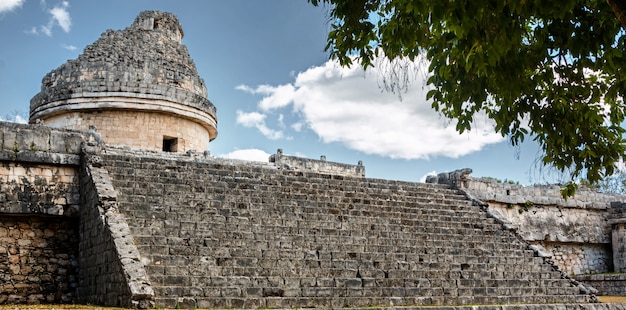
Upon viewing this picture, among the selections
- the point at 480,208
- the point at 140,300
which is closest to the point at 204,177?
the point at 140,300

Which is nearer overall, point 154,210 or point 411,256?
point 154,210

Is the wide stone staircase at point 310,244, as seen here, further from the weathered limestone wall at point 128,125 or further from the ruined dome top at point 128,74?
the ruined dome top at point 128,74

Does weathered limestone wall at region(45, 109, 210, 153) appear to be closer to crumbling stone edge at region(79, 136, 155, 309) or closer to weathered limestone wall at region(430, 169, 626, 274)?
crumbling stone edge at region(79, 136, 155, 309)

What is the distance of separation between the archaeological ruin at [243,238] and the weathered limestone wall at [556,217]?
7.3 inches

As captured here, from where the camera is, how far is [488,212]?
14.8 meters

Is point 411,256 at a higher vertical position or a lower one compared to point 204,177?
lower

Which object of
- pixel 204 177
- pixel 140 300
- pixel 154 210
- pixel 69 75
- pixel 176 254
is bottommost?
pixel 140 300

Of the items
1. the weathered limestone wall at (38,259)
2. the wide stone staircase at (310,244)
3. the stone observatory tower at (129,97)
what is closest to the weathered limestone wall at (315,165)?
the stone observatory tower at (129,97)

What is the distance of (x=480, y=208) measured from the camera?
15.1 metres

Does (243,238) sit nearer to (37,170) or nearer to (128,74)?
(37,170)

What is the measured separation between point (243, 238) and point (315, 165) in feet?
32.4

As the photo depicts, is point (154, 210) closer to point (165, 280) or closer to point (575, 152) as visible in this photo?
point (165, 280)

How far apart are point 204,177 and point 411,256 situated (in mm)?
4462

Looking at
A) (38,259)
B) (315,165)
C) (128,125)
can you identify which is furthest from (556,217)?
(38,259)
